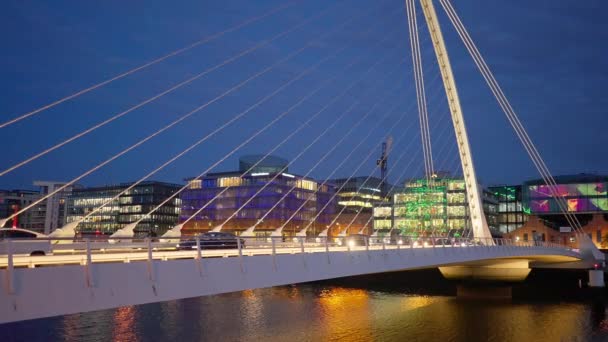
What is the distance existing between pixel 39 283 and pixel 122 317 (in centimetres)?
2741

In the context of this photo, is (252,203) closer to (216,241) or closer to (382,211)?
(382,211)

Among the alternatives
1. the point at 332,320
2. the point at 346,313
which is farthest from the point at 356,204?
the point at 332,320

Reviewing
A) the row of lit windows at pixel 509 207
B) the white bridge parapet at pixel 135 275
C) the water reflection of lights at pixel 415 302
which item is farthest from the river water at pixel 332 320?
the row of lit windows at pixel 509 207

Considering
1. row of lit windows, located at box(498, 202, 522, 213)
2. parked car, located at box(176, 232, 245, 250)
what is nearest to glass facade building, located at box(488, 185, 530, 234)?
row of lit windows, located at box(498, 202, 522, 213)

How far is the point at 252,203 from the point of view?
112 metres

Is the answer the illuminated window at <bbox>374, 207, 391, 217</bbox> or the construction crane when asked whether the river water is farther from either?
the construction crane

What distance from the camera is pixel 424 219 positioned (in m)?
104

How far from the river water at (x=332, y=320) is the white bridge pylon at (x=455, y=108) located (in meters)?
6.85

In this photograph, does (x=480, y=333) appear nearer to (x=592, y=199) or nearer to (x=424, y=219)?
(x=424, y=219)

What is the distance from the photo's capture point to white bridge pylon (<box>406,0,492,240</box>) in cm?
4553

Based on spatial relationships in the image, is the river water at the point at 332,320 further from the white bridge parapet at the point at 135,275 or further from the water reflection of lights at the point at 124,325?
the white bridge parapet at the point at 135,275

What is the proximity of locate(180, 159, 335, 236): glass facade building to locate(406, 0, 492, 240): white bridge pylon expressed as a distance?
2276 inches

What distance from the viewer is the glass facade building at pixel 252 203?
362 feet

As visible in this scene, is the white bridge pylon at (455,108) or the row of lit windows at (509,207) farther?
the row of lit windows at (509,207)
